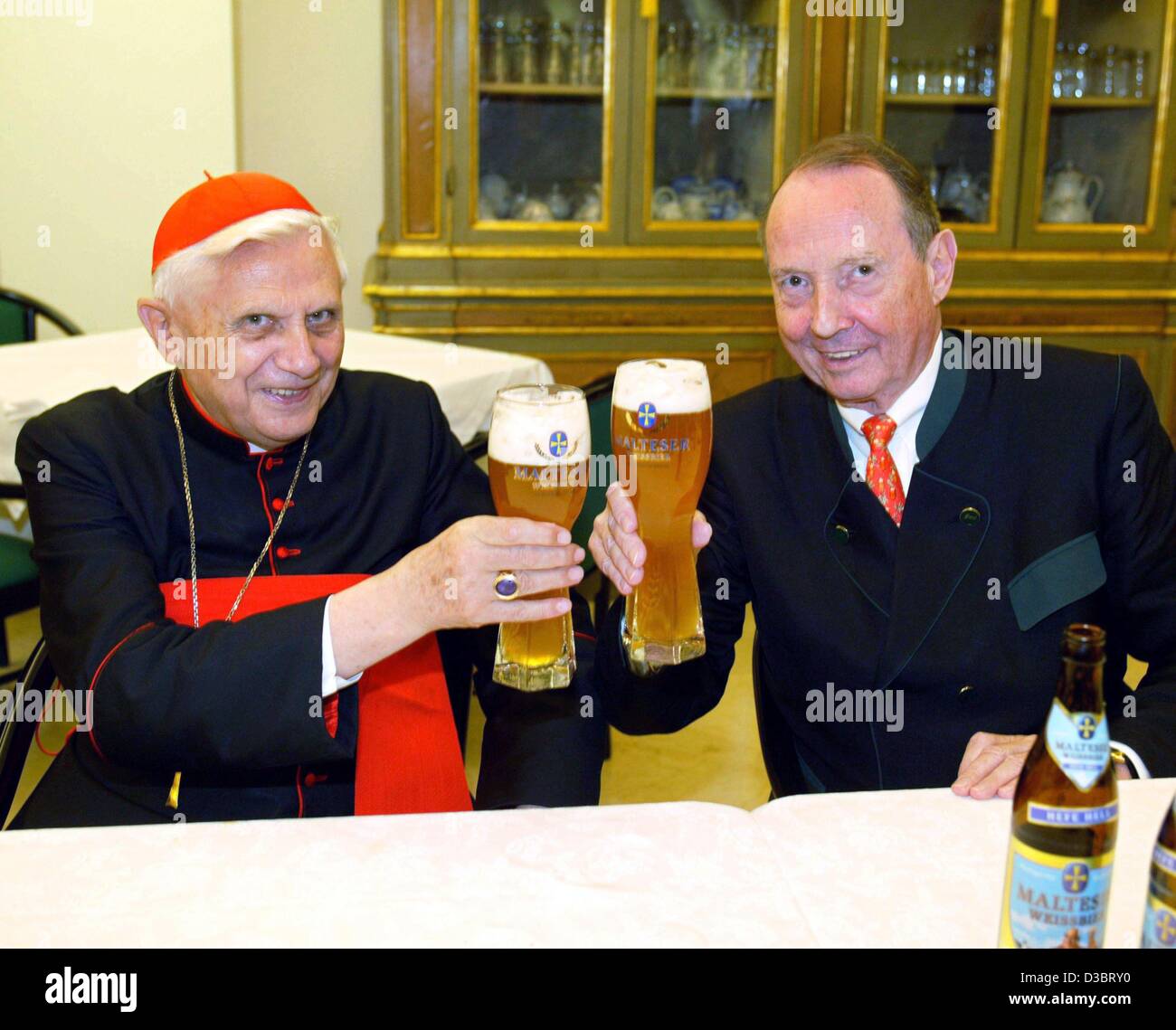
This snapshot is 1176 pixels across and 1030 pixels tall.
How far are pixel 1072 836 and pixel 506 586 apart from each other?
1.96 ft

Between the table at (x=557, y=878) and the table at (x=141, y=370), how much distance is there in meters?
1.69

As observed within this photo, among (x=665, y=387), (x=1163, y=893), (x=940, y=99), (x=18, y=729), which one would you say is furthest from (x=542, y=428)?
(x=940, y=99)

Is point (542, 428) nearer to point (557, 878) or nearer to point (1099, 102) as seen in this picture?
point (557, 878)

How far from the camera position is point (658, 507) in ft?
4.32

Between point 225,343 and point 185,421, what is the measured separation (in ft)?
0.59

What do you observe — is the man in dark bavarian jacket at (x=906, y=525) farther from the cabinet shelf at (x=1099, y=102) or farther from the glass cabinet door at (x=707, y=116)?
the cabinet shelf at (x=1099, y=102)

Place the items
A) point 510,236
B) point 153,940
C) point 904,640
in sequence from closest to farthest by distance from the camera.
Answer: point 153,940 < point 904,640 < point 510,236

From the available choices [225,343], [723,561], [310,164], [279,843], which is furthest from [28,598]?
[310,164]

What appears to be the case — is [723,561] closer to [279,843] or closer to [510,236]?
[279,843]

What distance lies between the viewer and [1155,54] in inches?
178

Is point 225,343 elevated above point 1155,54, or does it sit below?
below

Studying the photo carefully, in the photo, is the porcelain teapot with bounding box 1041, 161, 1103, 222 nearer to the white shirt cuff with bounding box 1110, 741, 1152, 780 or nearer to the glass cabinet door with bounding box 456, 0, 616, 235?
the glass cabinet door with bounding box 456, 0, 616, 235

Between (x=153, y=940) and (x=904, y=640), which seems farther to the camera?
(x=904, y=640)
